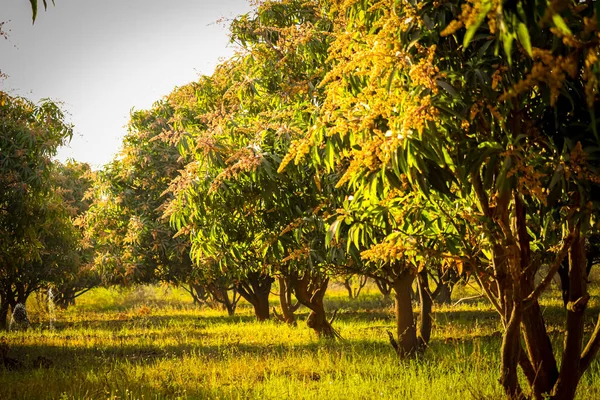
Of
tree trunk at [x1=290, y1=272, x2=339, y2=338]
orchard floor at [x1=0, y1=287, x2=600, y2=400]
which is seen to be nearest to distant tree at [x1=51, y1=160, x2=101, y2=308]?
orchard floor at [x1=0, y1=287, x2=600, y2=400]

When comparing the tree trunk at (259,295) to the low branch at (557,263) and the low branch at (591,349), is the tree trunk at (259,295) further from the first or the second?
the low branch at (557,263)

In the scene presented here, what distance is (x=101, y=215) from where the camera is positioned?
2178 cm

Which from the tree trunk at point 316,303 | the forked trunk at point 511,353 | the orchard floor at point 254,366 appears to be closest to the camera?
the forked trunk at point 511,353

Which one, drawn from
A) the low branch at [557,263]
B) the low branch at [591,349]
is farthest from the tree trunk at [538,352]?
the low branch at [557,263]

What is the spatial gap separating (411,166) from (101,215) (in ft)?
Result: 65.3

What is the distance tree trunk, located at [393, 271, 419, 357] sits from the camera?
12422 millimetres

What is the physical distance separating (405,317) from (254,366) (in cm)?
349

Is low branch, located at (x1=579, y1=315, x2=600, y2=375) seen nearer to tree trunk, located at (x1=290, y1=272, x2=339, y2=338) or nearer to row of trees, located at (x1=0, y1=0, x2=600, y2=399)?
row of trees, located at (x1=0, y1=0, x2=600, y2=399)

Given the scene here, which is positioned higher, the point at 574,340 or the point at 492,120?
the point at 492,120

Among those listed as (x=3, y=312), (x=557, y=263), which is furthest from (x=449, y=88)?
(x=3, y=312)

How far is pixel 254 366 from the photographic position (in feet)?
38.7

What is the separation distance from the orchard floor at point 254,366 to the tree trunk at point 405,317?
0.41 m

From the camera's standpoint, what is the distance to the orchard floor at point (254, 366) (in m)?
9.06

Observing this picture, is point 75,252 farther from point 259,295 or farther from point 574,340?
point 574,340
